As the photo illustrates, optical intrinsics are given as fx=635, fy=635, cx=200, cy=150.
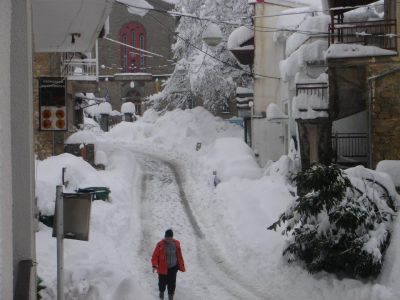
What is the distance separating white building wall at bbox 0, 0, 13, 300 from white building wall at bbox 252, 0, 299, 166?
80.3ft

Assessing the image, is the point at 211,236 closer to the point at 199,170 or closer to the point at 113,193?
the point at 113,193

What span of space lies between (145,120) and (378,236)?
1322 inches

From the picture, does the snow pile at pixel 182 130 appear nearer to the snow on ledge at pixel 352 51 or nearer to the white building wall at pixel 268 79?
the white building wall at pixel 268 79

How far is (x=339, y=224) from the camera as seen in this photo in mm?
12859

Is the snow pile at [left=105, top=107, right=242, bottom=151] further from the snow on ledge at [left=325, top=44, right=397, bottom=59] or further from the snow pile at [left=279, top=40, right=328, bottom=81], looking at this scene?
the snow on ledge at [left=325, top=44, right=397, bottom=59]

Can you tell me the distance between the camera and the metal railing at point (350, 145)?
65.1 ft

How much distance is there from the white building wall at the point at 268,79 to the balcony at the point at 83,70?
24.8ft

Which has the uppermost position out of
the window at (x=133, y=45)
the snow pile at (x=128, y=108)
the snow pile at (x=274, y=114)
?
the window at (x=133, y=45)

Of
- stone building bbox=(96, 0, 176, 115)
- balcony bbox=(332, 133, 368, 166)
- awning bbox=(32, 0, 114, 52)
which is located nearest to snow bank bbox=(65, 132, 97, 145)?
balcony bbox=(332, 133, 368, 166)

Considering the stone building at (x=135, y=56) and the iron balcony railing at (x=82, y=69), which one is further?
the stone building at (x=135, y=56)

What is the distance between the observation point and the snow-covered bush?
12.7 meters

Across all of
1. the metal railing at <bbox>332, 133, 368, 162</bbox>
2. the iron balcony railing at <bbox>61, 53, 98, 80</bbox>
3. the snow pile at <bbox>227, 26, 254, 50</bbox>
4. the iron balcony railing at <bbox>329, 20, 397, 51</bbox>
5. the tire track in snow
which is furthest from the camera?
the snow pile at <bbox>227, 26, 254, 50</bbox>

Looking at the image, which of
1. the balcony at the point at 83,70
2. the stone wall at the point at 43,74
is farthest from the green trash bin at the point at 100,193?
the balcony at the point at 83,70

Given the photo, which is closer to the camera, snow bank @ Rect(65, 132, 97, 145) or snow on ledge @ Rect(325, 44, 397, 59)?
snow on ledge @ Rect(325, 44, 397, 59)
